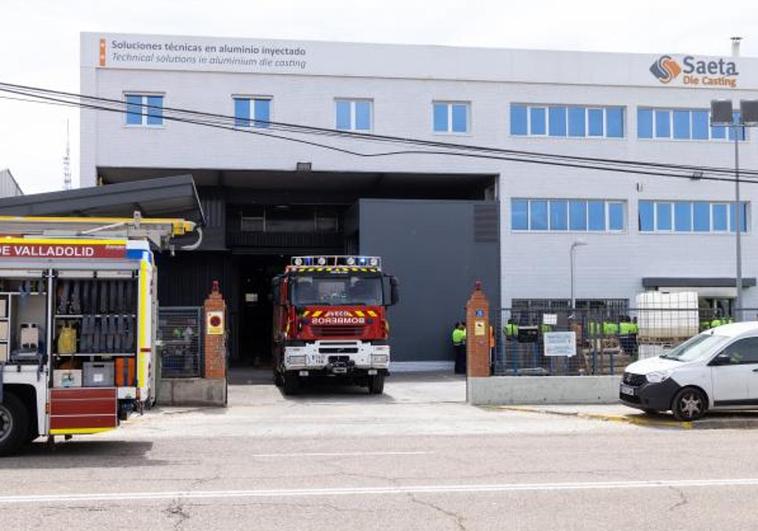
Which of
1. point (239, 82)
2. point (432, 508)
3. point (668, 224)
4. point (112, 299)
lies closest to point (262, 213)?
point (239, 82)

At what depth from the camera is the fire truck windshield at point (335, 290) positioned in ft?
64.4

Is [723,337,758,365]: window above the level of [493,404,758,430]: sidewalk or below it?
above

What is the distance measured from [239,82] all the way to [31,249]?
786 inches

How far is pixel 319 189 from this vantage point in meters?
34.4

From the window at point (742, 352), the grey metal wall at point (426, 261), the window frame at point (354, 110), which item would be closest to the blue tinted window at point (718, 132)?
the grey metal wall at point (426, 261)

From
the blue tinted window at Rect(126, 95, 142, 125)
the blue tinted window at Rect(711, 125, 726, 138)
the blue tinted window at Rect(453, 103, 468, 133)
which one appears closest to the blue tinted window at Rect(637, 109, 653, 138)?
the blue tinted window at Rect(711, 125, 726, 138)

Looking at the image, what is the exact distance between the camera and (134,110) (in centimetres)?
2961

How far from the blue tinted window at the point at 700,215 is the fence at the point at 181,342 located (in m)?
21.4

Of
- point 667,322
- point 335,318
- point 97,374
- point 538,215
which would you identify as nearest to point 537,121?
point 538,215

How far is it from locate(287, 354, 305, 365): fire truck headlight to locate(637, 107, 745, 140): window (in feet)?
61.6

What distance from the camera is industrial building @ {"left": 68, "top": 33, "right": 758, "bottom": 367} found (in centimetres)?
2981

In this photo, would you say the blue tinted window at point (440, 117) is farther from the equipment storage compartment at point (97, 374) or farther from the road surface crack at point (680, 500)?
the road surface crack at point (680, 500)

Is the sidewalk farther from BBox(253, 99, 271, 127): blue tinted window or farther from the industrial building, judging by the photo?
BBox(253, 99, 271, 127): blue tinted window

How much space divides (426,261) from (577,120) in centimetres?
803
